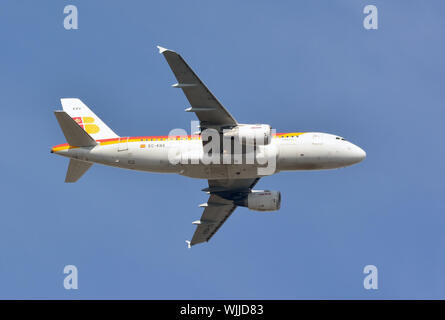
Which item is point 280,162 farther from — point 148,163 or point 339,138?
point 148,163

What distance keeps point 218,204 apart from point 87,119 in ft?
43.3

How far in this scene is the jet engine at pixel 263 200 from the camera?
59.8 metres

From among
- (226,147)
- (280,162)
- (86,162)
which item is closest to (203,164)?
(226,147)

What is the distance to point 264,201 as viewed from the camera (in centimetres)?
5991

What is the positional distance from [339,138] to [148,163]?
1502 centimetres

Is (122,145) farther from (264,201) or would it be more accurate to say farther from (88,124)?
(264,201)

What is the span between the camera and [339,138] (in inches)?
2248

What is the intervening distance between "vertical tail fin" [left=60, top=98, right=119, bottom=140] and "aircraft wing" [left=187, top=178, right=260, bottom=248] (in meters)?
9.78

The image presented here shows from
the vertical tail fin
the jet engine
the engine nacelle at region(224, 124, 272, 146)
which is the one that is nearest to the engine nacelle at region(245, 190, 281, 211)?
the jet engine

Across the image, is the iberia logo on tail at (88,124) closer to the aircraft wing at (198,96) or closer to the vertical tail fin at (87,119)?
the vertical tail fin at (87,119)

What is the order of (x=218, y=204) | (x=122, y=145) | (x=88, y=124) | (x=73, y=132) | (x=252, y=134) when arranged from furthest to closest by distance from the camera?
(x=218, y=204)
(x=88, y=124)
(x=122, y=145)
(x=73, y=132)
(x=252, y=134)

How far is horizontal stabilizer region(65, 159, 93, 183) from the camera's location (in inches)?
2280

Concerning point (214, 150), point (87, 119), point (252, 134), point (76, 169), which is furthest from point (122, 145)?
point (252, 134)

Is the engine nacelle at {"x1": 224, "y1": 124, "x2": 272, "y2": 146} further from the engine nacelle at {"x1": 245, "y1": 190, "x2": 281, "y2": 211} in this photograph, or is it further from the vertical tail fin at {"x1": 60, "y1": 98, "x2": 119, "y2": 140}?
the vertical tail fin at {"x1": 60, "y1": 98, "x2": 119, "y2": 140}
